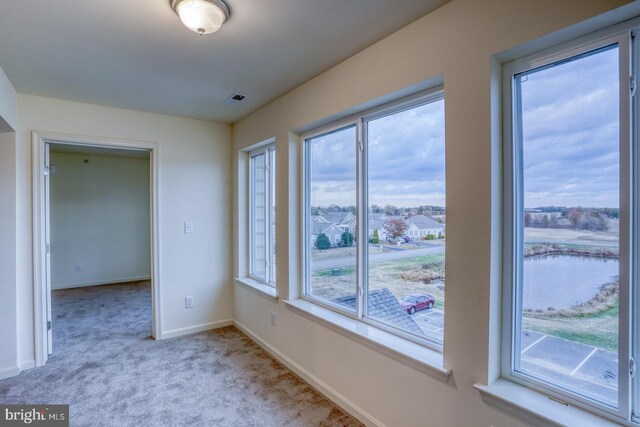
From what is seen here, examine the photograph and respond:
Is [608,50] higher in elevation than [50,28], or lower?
lower

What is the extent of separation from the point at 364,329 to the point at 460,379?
69 centimetres

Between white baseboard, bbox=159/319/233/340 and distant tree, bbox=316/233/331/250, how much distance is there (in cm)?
189

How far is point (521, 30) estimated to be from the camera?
1.33 meters

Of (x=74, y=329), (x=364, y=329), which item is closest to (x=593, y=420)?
(x=364, y=329)

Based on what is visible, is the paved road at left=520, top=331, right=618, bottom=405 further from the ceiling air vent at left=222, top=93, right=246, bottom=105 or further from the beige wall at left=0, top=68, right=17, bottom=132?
the beige wall at left=0, top=68, right=17, bottom=132

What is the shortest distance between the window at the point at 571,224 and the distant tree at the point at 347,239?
3.68ft

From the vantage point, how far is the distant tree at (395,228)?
2035 millimetres

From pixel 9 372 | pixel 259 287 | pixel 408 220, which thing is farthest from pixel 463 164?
pixel 9 372

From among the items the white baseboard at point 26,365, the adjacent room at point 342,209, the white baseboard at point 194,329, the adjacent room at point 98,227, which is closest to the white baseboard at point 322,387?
the adjacent room at point 342,209

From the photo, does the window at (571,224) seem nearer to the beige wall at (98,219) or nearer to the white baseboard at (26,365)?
the white baseboard at (26,365)

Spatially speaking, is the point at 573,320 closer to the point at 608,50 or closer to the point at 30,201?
the point at 608,50

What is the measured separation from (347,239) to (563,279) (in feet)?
4.46

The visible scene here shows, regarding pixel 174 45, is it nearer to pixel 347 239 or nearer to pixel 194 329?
pixel 347 239

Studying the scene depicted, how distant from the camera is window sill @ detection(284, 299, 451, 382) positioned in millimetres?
1663
